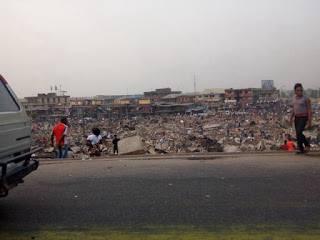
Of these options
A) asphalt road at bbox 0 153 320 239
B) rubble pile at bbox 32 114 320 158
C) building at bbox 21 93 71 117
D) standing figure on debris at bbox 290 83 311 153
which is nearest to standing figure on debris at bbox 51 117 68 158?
rubble pile at bbox 32 114 320 158

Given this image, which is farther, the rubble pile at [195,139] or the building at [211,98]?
the building at [211,98]

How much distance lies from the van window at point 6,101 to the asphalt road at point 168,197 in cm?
115

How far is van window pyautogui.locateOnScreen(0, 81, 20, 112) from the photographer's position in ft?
11.0

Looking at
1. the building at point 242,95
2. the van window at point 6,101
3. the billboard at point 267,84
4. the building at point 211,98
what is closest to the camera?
the van window at point 6,101

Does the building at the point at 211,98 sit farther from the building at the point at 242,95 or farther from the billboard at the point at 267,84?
the billboard at the point at 267,84

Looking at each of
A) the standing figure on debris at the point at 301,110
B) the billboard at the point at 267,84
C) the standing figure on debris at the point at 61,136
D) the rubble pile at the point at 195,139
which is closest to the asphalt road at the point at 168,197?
the standing figure on debris at the point at 301,110

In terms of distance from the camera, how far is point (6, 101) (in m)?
3.49

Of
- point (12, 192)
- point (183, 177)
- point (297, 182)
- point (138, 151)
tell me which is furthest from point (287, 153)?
point (12, 192)

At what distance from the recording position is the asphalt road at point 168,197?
295 centimetres

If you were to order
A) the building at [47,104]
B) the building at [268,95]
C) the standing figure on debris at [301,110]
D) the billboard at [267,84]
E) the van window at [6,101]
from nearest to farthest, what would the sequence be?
1. the van window at [6,101]
2. the standing figure on debris at [301,110]
3. the building at [47,104]
4. the building at [268,95]
5. the billboard at [267,84]

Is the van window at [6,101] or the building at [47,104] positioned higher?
the building at [47,104]

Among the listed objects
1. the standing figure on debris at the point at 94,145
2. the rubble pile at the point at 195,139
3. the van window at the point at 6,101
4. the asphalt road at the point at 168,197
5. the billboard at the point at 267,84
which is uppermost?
the billboard at the point at 267,84

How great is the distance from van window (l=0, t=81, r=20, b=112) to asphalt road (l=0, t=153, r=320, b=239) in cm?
115

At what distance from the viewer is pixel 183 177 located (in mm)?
4555
